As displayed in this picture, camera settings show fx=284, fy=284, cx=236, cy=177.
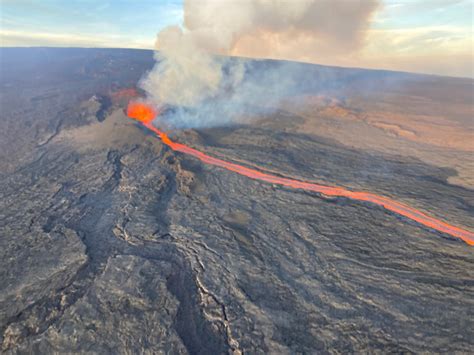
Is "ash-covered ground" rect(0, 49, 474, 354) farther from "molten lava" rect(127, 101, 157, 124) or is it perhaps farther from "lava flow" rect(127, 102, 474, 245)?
"molten lava" rect(127, 101, 157, 124)

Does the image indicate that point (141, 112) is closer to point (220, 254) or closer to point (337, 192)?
point (337, 192)

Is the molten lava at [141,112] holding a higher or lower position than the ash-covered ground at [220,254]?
higher

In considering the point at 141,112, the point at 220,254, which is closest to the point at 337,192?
the point at 220,254

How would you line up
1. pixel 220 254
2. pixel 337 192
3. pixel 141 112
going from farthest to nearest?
pixel 141 112, pixel 337 192, pixel 220 254

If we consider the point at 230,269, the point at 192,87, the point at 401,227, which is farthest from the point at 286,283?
the point at 192,87

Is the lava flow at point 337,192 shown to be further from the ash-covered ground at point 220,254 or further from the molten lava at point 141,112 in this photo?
the molten lava at point 141,112

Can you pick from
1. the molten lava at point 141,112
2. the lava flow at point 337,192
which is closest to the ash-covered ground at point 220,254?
the lava flow at point 337,192

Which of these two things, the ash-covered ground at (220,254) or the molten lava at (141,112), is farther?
the molten lava at (141,112)

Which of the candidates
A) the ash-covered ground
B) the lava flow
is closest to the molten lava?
the lava flow
